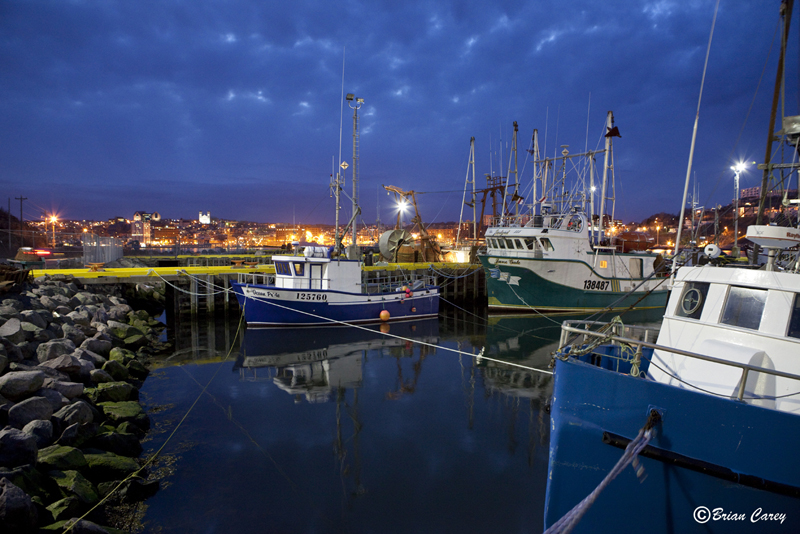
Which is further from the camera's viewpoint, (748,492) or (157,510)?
(157,510)

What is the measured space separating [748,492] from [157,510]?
7297 millimetres

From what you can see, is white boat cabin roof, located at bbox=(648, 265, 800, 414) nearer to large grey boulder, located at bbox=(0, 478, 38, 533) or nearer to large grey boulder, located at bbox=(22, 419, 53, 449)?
large grey boulder, located at bbox=(0, 478, 38, 533)

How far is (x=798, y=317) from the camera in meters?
4.72

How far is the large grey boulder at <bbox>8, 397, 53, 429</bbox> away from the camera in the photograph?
232 inches

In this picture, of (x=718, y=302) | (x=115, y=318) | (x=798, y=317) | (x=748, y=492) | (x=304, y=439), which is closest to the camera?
(x=748, y=492)

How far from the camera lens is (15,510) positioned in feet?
13.5

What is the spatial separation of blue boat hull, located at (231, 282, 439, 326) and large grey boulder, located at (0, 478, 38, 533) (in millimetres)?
12679

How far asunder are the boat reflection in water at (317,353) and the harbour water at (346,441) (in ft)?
0.28

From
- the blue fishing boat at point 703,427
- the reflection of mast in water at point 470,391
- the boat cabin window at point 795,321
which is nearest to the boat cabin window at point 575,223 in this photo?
the reflection of mast in water at point 470,391

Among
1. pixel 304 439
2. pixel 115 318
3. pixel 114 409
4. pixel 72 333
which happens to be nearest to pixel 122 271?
pixel 115 318

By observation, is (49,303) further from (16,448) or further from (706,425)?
(706,425)

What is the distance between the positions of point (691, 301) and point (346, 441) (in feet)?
21.1

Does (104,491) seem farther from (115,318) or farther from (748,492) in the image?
(115,318)
